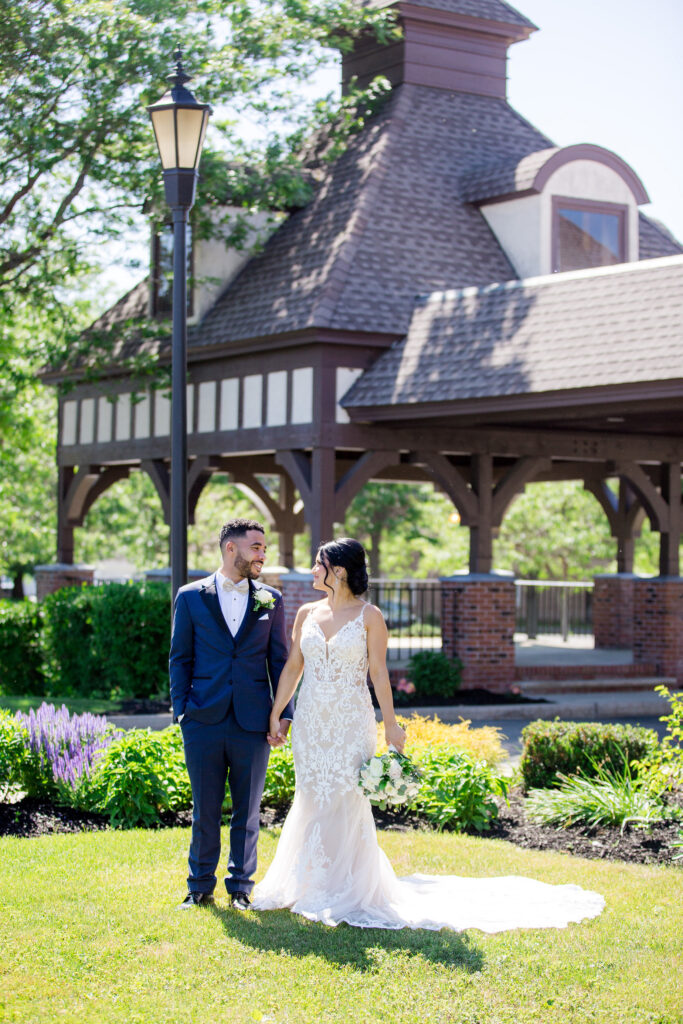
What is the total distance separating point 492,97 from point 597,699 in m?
9.51

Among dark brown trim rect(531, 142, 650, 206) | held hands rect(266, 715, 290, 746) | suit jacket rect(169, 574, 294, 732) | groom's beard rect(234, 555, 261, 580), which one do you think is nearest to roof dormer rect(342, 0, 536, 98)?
dark brown trim rect(531, 142, 650, 206)

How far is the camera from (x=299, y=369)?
1611cm

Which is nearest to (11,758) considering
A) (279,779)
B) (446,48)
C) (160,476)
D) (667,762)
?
(279,779)

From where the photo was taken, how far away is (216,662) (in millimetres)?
6703

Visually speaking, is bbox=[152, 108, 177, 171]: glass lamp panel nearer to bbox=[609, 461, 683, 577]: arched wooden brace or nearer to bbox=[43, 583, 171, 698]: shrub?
bbox=[43, 583, 171, 698]: shrub

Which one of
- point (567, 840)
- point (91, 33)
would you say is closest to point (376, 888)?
point (567, 840)

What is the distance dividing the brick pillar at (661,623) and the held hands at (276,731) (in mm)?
12558

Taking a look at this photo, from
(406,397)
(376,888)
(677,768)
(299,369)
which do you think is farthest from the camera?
(299,369)

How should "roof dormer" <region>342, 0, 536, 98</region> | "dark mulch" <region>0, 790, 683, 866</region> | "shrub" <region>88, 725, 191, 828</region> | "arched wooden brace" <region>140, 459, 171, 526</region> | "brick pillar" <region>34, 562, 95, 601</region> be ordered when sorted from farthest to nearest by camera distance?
"brick pillar" <region>34, 562, 95, 601</region>
"arched wooden brace" <region>140, 459, 171, 526</region>
"roof dormer" <region>342, 0, 536, 98</region>
"shrub" <region>88, 725, 191, 828</region>
"dark mulch" <region>0, 790, 683, 866</region>

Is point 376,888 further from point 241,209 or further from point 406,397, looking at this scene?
point 241,209

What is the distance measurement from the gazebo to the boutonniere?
266 inches

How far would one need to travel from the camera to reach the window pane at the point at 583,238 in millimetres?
17688

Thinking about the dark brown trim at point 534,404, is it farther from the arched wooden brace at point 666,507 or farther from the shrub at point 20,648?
the shrub at point 20,648

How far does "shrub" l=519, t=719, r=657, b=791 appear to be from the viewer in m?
9.59
